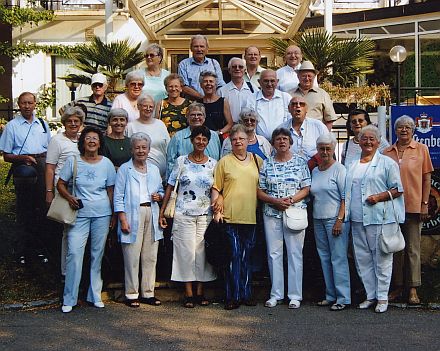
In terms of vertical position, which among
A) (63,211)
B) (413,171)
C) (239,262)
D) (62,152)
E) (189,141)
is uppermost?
(189,141)

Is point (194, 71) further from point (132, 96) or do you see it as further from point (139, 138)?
point (139, 138)

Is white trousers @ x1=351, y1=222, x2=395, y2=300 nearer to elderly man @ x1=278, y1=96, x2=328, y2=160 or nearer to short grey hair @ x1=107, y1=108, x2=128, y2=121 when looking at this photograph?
elderly man @ x1=278, y1=96, x2=328, y2=160

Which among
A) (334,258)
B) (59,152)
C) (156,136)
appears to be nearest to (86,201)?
(59,152)

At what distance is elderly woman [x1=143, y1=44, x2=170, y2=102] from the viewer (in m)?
9.59

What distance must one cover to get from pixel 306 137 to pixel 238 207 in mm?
1213

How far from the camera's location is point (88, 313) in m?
8.00

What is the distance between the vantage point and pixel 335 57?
1527cm

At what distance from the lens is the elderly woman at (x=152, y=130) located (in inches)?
339

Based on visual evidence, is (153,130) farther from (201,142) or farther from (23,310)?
(23,310)

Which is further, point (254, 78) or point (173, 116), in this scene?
point (254, 78)

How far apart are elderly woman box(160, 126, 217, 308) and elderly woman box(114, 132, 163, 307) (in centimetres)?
16

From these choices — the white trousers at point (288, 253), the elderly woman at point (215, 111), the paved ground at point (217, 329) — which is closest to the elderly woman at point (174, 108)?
the elderly woman at point (215, 111)

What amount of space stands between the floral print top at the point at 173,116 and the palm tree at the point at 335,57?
652cm

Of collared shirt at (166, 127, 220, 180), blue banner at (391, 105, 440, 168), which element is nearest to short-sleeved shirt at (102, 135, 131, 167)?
collared shirt at (166, 127, 220, 180)
